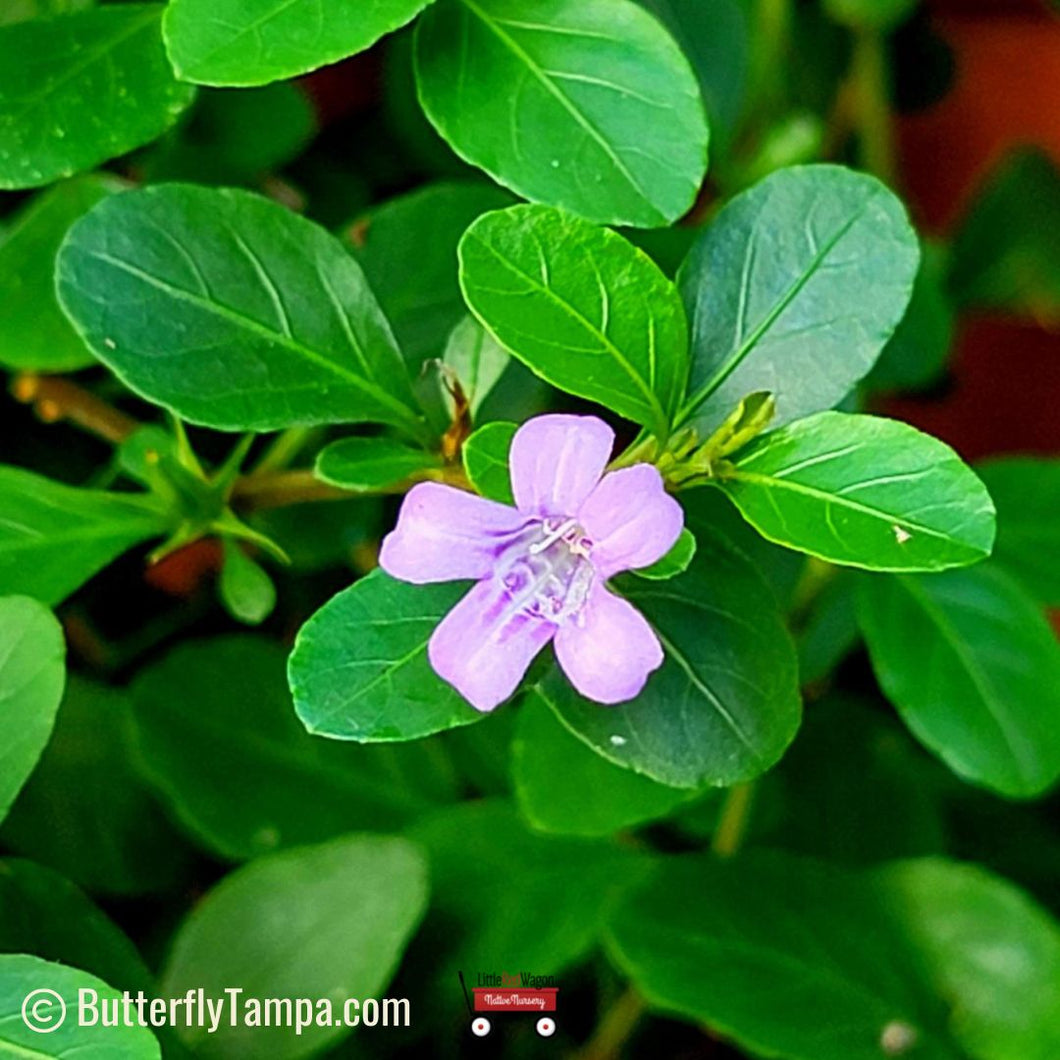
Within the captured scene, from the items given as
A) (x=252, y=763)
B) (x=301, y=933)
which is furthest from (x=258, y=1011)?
(x=252, y=763)

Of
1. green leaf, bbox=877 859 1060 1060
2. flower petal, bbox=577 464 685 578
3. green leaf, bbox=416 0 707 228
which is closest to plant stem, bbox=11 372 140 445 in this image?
green leaf, bbox=416 0 707 228

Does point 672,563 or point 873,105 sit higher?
point 672,563

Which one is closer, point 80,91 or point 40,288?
point 80,91

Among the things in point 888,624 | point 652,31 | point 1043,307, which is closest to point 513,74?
point 652,31

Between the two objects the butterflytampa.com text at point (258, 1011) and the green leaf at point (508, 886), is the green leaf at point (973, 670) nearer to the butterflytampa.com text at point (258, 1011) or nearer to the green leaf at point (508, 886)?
the green leaf at point (508, 886)

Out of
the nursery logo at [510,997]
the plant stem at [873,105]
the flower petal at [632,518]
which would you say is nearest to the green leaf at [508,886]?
the nursery logo at [510,997]

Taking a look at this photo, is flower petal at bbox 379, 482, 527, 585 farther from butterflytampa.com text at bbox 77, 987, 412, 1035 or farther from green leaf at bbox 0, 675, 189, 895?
green leaf at bbox 0, 675, 189, 895

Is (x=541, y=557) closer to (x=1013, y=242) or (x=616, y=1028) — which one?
(x=616, y=1028)
